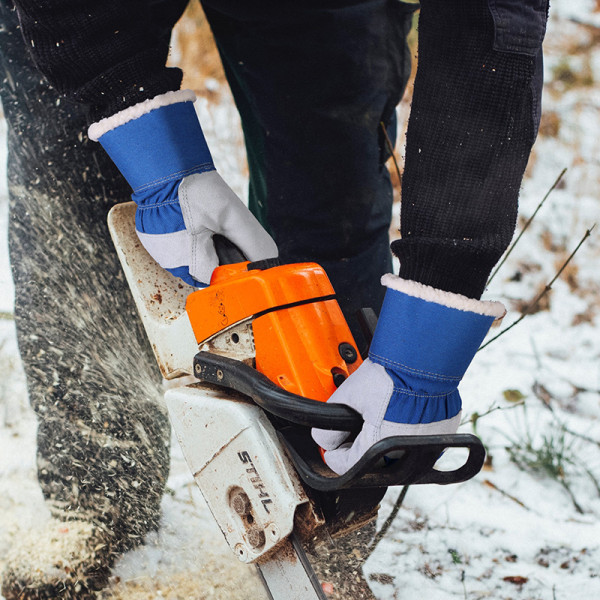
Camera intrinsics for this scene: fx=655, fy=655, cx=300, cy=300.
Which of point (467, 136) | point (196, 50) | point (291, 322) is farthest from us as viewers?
point (196, 50)

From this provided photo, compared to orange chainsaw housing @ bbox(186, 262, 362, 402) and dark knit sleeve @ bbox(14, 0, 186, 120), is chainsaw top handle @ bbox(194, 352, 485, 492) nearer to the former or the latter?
orange chainsaw housing @ bbox(186, 262, 362, 402)

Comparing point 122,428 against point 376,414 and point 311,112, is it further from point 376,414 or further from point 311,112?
point 311,112

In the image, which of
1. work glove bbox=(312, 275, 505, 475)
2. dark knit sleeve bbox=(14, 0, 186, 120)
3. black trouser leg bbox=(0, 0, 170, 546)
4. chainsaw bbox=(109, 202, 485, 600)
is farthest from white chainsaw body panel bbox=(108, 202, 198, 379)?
work glove bbox=(312, 275, 505, 475)

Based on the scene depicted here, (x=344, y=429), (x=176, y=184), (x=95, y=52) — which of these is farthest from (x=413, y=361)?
(x=95, y=52)

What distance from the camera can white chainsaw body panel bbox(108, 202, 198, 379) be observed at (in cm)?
A: 144

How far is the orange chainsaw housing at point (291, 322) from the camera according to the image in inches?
48.0

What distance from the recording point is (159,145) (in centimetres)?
134

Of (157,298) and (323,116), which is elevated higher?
(323,116)

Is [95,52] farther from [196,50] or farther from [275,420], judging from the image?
[196,50]

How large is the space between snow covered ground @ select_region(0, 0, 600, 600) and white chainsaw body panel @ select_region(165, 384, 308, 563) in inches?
13.5

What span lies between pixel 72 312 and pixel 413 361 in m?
0.98

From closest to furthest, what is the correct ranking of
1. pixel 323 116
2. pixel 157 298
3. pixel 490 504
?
1. pixel 157 298
2. pixel 323 116
3. pixel 490 504

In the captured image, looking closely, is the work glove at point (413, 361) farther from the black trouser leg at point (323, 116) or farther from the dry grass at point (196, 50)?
the dry grass at point (196, 50)

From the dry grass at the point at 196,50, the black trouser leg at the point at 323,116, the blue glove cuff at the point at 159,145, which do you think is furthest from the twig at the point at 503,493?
the dry grass at the point at 196,50
